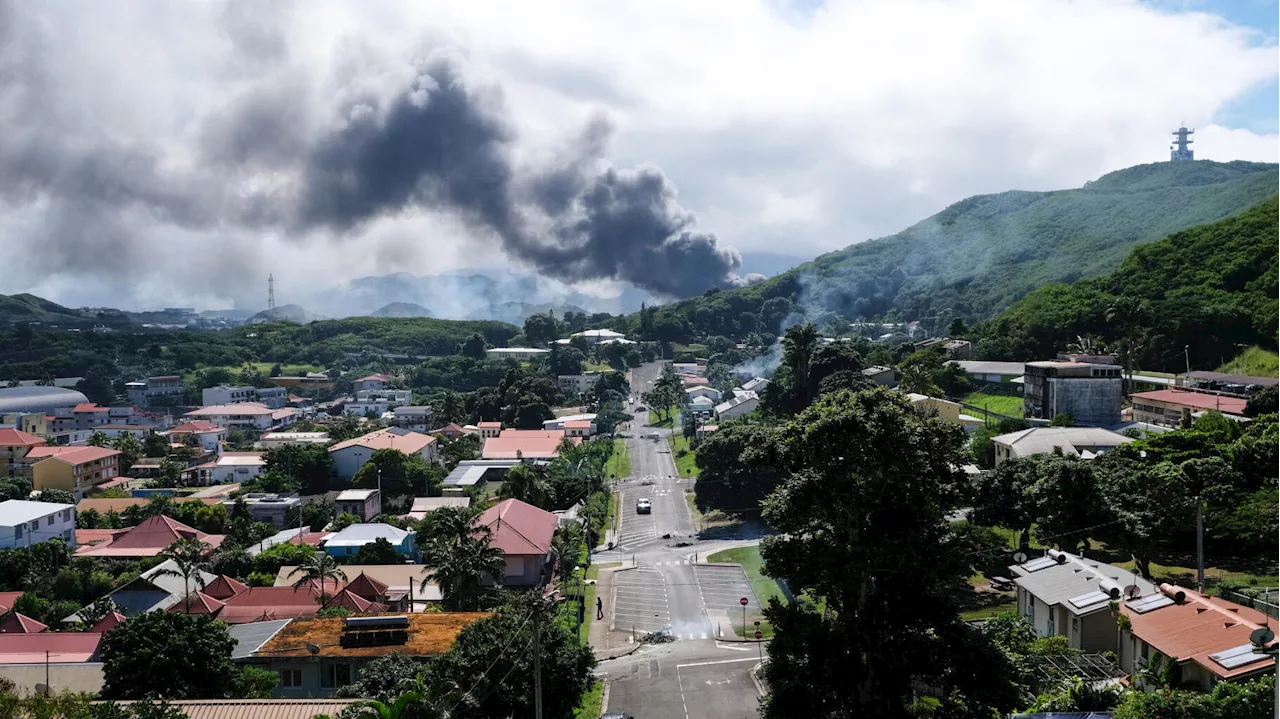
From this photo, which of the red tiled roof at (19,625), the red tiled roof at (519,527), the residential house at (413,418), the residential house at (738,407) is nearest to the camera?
the red tiled roof at (19,625)

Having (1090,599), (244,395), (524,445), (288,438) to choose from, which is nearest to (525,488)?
(524,445)

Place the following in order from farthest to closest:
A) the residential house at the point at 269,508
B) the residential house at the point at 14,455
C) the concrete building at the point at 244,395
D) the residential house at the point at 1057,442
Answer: the concrete building at the point at 244,395, the residential house at the point at 14,455, the residential house at the point at 269,508, the residential house at the point at 1057,442

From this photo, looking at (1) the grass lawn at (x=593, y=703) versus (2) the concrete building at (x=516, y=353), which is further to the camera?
(2) the concrete building at (x=516, y=353)

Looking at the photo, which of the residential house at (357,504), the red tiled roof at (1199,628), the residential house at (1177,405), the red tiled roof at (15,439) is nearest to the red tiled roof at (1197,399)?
the residential house at (1177,405)

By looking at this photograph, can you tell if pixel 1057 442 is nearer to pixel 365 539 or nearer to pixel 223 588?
pixel 365 539

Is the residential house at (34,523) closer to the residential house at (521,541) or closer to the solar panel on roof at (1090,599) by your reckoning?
the residential house at (521,541)

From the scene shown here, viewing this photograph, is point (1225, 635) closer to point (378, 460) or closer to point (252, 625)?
point (252, 625)

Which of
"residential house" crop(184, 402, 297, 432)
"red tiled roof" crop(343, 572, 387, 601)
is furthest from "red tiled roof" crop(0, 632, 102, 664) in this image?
"residential house" crop(184, 402, 297, 432)

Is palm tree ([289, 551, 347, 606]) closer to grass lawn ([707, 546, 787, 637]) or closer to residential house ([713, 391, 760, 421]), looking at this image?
grass lawn ([707, 546, 787, 637])
